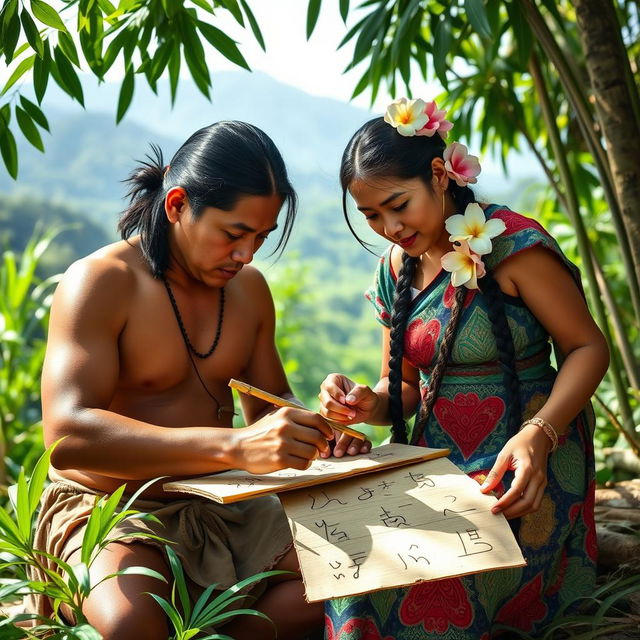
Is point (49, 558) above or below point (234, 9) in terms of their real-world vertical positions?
below

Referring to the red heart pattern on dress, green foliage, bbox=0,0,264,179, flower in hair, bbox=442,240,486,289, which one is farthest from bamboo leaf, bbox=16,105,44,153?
the red heart pattern on dress

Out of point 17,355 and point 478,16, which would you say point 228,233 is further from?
point 17,355

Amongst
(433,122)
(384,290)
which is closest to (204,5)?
(433,122)

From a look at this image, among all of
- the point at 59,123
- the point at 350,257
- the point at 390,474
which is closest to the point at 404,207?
the point at 390,474

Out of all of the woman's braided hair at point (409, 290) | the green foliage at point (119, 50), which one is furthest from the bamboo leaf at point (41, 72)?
the woman's braided hair at point (409, 290)

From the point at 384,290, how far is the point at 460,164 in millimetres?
333

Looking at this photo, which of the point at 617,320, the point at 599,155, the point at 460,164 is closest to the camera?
the point at 460,164

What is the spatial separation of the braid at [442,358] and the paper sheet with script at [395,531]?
0.71 ft

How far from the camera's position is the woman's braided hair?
156 centimetres

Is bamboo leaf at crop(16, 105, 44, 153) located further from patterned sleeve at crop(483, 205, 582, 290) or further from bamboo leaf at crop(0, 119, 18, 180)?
patterned sleeve at crop(483, 205, 582, 290)

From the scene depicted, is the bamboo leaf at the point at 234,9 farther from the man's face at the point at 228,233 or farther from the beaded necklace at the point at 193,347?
the beaded necklace at the point at 193,347

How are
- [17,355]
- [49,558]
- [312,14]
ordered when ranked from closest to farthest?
1. [49,558]
2. [312,14]
3. [17,355]

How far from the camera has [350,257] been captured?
18.1 metres

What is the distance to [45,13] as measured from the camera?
1.61 metres
